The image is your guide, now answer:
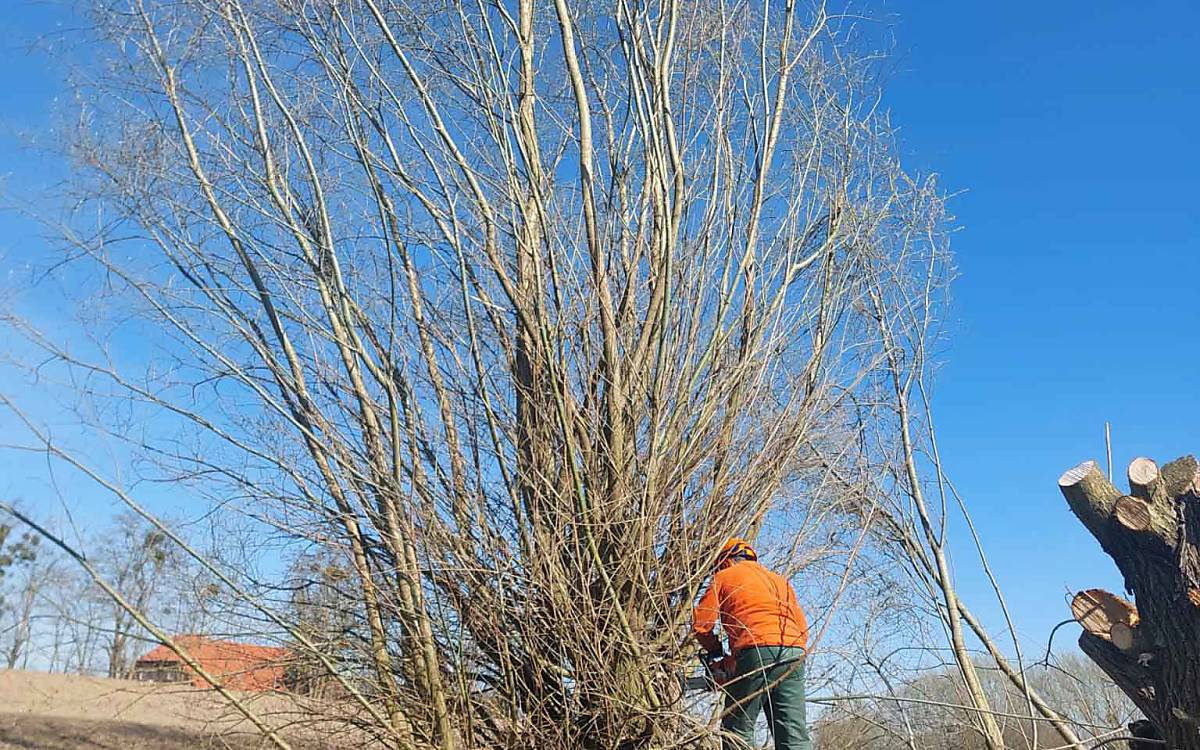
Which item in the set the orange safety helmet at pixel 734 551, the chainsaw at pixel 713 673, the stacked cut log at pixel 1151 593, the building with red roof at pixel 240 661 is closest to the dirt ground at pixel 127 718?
the building with red roof at pixel 240 661

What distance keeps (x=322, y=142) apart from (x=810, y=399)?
107 inches

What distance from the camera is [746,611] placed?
152 inches

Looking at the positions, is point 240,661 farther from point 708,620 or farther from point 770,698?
point 770,698

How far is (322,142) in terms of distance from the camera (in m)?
4.77

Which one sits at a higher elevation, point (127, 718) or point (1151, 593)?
point (1151, 593)

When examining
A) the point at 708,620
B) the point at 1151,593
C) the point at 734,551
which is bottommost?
the point at 708,620

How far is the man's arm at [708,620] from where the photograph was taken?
3.91 meters

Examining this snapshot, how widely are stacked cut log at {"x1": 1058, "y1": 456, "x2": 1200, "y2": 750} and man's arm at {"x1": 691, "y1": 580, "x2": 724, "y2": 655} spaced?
2188 mm

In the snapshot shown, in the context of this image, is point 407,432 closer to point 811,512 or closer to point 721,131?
point 811,512

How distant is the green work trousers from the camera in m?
3.88

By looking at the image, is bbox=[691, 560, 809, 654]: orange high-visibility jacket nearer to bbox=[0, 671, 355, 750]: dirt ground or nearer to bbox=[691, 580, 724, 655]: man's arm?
bbox=[691, 580, 724, 655]: man's arm

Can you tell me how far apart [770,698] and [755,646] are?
0.23 m

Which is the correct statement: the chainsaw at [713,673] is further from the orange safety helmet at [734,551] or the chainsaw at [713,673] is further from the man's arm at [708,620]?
the orange safety helmet at [734,551]

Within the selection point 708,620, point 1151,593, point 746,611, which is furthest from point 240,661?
point 1151,593
